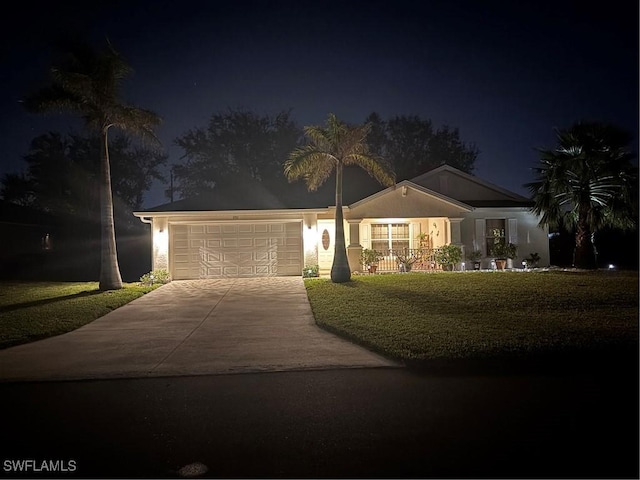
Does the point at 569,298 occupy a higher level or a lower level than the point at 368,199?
lower

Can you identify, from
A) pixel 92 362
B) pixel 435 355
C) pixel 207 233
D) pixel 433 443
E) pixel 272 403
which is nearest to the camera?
pixel 433 443

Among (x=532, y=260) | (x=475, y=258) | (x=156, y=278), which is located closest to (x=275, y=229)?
(x=156, y=278)

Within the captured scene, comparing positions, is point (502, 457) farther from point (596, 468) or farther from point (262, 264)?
point (262, 264)

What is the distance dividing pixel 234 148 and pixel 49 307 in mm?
27611

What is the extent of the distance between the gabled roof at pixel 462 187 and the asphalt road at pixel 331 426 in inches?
641

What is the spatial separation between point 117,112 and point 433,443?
1560 cm

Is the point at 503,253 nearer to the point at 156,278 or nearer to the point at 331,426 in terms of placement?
the point at 156,278

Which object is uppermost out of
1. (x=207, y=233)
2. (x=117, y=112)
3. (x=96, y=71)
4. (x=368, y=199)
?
(x=96, y=71)

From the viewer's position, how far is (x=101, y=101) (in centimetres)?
1623

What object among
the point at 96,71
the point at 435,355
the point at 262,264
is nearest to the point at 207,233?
the point at 262,264

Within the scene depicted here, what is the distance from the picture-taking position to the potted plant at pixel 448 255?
18.6m

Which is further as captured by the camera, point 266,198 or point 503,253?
point 266,198

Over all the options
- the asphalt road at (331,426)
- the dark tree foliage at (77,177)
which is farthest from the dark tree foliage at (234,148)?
the asphalt road at (331,426)

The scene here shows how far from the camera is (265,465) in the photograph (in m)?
3.93
